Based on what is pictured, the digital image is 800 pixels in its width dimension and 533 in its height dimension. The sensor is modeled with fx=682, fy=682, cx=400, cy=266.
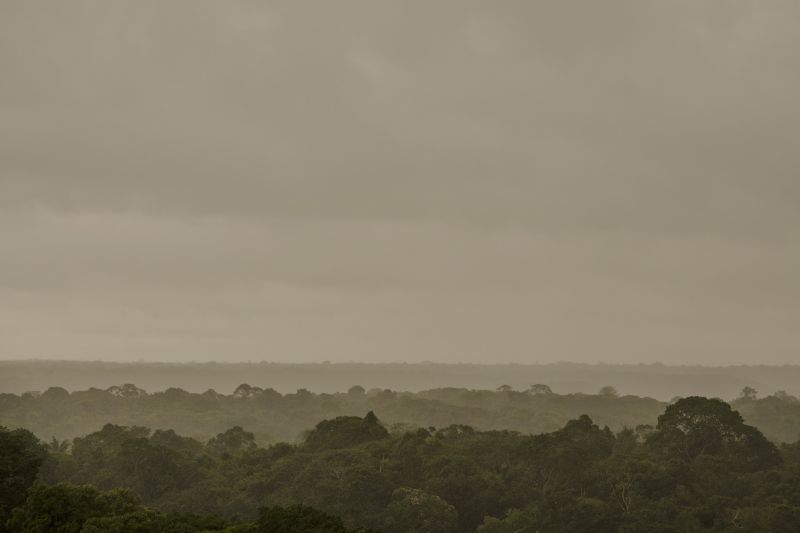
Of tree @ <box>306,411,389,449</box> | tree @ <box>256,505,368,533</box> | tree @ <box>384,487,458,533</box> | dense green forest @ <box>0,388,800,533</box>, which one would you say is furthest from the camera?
tree @ <box>306,411,389,449</box>

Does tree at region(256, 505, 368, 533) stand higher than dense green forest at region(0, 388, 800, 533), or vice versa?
tree at region(256, 505, 368, 533)

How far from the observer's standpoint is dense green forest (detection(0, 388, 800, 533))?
60844 millimetres

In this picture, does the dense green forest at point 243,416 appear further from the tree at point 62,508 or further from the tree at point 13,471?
the tree at point 62,508

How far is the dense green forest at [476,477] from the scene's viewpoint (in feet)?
200

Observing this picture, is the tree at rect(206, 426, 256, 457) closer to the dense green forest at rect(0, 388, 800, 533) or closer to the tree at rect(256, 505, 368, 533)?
the dense green forest at rect(0, 388, 800, 533)

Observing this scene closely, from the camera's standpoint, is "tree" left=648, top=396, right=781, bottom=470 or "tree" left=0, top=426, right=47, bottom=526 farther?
"tree" left=648, top=396, right=781, bottom=470

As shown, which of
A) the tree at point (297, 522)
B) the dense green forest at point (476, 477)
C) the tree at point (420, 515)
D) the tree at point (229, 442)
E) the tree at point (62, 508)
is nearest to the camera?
the tree at point (62, 508)

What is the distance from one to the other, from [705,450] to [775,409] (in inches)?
4653

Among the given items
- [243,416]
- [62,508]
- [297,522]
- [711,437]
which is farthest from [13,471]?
[243,416]

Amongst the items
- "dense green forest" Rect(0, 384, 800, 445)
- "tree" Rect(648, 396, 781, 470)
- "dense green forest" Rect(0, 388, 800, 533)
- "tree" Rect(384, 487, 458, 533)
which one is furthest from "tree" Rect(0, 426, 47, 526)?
"dense green forest" Rect(0, 384, 800, 445)

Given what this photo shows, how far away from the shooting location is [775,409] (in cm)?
18075

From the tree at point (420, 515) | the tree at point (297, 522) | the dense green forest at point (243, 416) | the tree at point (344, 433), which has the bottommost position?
the dense green forest at point (243, 416)

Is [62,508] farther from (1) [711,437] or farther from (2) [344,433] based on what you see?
(1) [711,437]

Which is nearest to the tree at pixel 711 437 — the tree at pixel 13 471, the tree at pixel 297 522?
the tree at pixel 297 522
